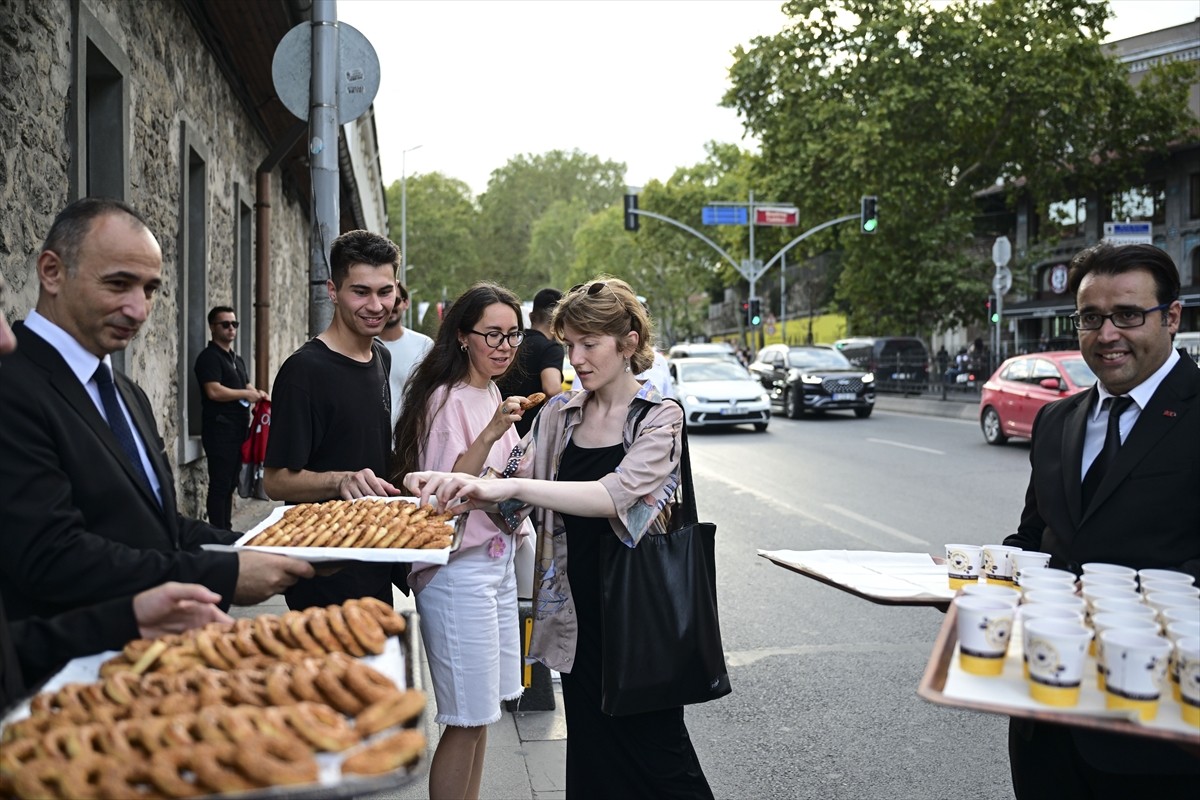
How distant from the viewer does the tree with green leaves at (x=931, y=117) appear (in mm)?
31906

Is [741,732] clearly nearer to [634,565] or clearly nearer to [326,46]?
[634,565]

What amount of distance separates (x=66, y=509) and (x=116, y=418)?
33cm

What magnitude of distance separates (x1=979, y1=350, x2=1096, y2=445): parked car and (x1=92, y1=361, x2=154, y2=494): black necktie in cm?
1539

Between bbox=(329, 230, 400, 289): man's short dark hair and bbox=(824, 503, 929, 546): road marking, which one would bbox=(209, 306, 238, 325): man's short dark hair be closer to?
bbox=(329, 230, 400, 289): man's short dark hair

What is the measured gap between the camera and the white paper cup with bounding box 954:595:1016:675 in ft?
7.41

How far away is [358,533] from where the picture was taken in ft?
9.72

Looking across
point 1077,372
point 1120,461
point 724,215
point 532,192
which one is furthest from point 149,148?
point 532,192

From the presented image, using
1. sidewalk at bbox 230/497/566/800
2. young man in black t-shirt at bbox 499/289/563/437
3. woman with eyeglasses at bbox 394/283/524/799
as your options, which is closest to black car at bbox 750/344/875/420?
young man in black t-shirt at bbox 499/289/563/437

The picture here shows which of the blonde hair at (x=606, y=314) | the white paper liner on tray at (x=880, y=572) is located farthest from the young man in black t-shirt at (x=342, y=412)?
the white paper liner on tray at (x=880, y=572)

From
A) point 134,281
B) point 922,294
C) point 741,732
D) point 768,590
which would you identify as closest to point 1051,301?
point 922,294

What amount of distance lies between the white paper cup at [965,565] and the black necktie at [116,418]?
7.21 feet

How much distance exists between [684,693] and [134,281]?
2.00 m

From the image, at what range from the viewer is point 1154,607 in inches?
95.4

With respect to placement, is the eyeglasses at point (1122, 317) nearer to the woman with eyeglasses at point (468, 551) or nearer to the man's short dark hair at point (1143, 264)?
the man's short dark hair at point (1143, 264)
